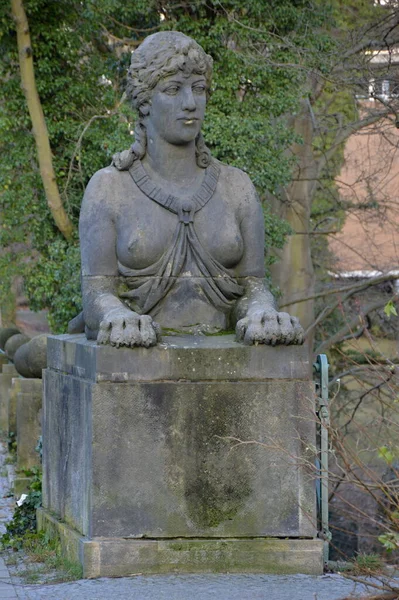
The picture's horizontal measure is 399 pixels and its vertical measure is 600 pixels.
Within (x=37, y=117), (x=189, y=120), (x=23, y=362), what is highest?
(x=37, y=117)

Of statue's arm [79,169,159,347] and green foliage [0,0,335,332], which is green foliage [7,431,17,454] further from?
statue's arm [79,169,159,347]

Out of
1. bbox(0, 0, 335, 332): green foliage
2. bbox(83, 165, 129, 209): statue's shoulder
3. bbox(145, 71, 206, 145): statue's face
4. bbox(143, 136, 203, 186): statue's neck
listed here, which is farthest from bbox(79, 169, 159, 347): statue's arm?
bbox(0, 0, 335, 332): green foliage

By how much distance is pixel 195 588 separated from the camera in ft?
22.2

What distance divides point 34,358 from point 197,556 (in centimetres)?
652

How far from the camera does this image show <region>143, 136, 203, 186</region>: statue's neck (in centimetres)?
796

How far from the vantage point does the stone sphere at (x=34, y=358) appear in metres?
13.3

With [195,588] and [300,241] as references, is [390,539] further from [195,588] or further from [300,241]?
[300,241]

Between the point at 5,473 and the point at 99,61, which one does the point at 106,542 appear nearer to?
the point at 5,473

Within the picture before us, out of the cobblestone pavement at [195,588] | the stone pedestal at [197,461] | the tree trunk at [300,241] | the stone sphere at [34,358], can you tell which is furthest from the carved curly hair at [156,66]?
the tree trunk at [300,241]

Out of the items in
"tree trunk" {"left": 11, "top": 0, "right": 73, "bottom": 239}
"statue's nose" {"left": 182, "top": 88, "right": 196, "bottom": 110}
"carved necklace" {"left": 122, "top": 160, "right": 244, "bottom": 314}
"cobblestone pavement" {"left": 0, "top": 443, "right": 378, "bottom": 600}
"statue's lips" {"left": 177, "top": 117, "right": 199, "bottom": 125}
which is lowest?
"cobblestone pavement" {"left": 0, "top": 443, "right": 378, "bottom": 600}

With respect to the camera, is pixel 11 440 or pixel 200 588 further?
pixel 11 440

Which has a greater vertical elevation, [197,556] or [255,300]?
[255,300]

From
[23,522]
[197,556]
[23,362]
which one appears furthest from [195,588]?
[23,362]

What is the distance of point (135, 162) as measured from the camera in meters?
8.02
